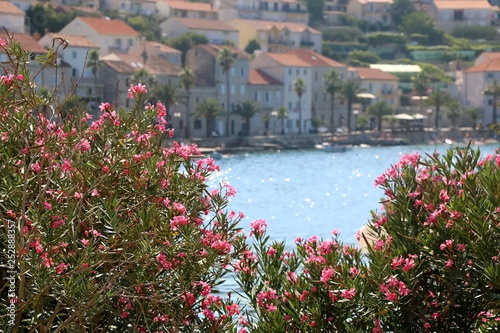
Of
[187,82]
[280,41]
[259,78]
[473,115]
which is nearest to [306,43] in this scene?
[280,41]

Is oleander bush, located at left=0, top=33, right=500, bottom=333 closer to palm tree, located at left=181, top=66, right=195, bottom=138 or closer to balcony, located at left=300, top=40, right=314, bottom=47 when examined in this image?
palm tree, located at left=181, top=66, right=195, bottom=138

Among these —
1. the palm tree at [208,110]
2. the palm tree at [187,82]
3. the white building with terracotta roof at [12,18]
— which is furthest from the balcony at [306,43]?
the palm tree at [187,82]

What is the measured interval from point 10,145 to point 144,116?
168cm

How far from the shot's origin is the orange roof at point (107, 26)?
128m

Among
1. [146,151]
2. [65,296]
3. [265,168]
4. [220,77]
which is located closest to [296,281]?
[146,151]

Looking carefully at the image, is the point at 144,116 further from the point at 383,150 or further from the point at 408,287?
the point at 383,150

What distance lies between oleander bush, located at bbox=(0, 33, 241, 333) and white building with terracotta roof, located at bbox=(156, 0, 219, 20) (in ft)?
529

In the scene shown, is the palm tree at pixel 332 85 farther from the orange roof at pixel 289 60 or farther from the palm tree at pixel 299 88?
the palm tree at pixel 299 88

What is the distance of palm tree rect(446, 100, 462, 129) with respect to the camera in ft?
457

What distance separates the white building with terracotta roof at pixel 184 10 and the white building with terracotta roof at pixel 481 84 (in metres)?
38.1

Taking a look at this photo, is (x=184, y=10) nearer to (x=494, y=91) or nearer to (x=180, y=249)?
(x=494, y=91)

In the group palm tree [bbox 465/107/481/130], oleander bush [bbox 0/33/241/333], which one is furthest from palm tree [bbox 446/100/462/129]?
oleander bush [bbox 0/33/241/333]

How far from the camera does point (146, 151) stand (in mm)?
12141

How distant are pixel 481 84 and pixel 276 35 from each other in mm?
31647
